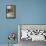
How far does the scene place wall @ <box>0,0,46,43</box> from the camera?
3492 millimetres

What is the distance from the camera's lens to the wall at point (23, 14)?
3492mm

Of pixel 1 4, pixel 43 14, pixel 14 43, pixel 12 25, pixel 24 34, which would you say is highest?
pixel 1 4

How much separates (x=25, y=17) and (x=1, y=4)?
2.36ft

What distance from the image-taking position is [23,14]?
3508mm

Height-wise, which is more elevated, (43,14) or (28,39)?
(43,14)

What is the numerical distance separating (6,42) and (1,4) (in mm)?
1007

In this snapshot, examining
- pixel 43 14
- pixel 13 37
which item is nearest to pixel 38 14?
pixel 43 14

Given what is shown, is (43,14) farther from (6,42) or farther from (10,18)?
(6,42)

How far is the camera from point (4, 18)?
349 centimetres

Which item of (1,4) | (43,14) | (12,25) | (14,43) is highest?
(1,4)

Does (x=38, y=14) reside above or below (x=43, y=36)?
above

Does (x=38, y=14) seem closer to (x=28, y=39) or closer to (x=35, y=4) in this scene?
(x=35, y=4)

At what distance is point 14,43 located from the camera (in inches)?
135

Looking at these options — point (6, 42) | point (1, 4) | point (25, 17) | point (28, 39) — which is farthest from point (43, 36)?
point (1, 4)
